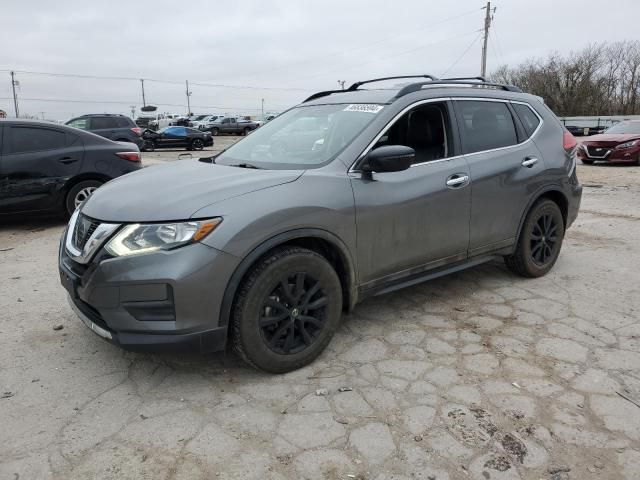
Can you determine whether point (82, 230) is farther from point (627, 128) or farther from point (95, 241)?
point (627, 128)

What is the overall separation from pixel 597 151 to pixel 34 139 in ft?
49.4

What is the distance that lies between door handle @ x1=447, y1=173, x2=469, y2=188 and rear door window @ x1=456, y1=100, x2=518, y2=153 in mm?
243

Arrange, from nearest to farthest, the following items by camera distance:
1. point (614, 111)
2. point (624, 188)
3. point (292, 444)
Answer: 1. point (292, 444)
2. point (624, 188)
3. point (614, 111)

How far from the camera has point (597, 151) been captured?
15.3 meters

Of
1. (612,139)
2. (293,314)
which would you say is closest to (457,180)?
(293,314)

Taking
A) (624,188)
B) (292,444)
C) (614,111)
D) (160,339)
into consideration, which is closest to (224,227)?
(160,339)

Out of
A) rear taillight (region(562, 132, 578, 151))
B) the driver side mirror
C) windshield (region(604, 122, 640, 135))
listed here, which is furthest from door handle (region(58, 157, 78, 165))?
windshield (region(604, 122, 640, 135))

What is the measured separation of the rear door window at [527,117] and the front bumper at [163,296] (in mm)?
3084

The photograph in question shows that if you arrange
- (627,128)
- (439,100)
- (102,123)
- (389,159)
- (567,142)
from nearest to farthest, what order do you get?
(389,159) → (439,100) → (567,142) → (627,128) → (102,123)

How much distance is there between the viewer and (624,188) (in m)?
10.7

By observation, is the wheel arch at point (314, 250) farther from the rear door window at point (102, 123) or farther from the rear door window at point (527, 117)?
the rear door window at point (102, 123)

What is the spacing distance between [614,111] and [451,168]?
6062 centimetres

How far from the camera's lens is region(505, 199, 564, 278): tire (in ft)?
14.6

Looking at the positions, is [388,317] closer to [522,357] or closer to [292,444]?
[522,357]
